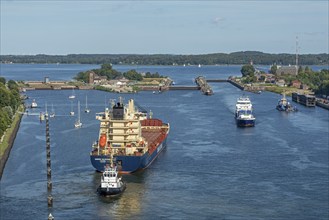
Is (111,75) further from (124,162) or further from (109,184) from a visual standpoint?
(109,184)

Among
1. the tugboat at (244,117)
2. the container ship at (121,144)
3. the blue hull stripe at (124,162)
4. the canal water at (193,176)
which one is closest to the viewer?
the canal water at (193,176)

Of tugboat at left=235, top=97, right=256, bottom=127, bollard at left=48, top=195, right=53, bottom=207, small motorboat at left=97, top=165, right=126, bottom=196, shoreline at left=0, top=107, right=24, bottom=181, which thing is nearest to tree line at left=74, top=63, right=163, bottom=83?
tugboat at left=235, top=97, right=256, bottom=127

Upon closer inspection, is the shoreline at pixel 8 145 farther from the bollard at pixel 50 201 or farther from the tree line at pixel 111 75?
the tree line at pixel 111 75

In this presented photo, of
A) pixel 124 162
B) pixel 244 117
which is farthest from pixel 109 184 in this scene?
pixel 244 117

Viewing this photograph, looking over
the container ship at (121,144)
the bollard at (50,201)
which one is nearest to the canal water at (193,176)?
the bollard at (50,201)

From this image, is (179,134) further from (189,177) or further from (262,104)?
(262,104)

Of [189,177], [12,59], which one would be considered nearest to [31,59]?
[12,59]

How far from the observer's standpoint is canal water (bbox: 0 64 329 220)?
56.8 ft

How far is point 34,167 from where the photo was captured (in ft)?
74.1

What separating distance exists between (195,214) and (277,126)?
18462 millimetres

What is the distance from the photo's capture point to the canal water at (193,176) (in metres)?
Result: 17.3

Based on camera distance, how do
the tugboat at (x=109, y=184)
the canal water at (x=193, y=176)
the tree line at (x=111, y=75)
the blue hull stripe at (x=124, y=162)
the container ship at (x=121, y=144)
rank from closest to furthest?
the canal water at (x=193, y=176) → the tugboat at (x=109, y=184) → the blue hull stripe at (x=124, y=162) → the container ship at (x=121, y=144) → the tree line at (x=111, y=75)

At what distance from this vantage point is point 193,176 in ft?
69.7

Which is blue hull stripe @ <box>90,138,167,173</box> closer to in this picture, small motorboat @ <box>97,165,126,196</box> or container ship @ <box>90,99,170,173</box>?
container ship @ <box>90,99,170,173</box>
